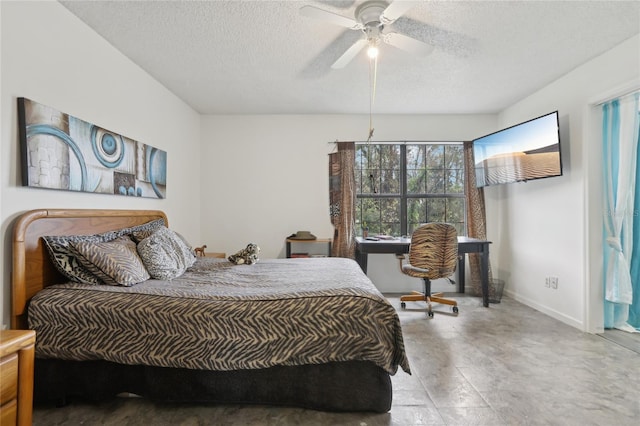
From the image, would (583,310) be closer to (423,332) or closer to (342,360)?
(423,332)

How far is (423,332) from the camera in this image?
2.76 m

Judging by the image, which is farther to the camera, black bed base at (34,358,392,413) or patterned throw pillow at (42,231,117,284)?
patterned throw pillow at (42,231,117,284)

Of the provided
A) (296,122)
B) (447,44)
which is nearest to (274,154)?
(296,122)

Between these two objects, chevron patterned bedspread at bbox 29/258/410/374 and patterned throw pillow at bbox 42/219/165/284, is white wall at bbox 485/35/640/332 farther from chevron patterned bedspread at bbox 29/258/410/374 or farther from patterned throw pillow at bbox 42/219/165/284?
patterned throw pillow at bbox 42/219/165/284

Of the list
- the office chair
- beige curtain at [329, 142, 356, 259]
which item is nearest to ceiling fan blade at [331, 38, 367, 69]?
beige curtain at [329, 142, 356, 259]

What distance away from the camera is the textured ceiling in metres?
2.02

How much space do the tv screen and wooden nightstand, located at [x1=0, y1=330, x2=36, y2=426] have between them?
161 inches

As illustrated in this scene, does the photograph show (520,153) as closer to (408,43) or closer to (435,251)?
(435,251)

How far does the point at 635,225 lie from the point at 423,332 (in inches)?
87.2

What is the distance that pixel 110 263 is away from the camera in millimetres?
1856

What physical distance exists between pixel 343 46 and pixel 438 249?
2.25 meters

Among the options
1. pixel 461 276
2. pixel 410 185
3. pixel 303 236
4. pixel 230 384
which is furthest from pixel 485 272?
pixel 230 384

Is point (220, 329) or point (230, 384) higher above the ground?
point (220, 329)

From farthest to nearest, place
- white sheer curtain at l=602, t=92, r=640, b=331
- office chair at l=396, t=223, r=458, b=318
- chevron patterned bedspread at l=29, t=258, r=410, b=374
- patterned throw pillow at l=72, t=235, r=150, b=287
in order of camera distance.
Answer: office chair at l=396, t=223, r=458, b=318 < white sheer curtain at l=602, t=92, r=640, b=331 < patterned throw pillow at l=72, t=235, r=150, b=287 < chevron patterned bedspread at l=29, t=258, r=410, b=374
